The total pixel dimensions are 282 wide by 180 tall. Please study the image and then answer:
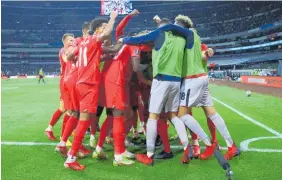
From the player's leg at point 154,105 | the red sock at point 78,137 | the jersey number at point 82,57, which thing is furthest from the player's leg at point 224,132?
the jersey number at point 82,57

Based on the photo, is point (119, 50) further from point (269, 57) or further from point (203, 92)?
point (269, 57)

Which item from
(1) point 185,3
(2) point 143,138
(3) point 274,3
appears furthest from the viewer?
(1) point 185,3

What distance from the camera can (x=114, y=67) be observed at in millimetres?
4676

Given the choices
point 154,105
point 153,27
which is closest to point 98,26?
point 154,105

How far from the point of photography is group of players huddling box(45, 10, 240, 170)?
174 inches

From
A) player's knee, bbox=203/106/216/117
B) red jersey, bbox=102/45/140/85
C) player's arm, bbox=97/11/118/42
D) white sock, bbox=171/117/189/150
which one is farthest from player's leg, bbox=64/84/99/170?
player's knee, bbox=203/106/216/117

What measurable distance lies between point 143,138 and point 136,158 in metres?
1.60

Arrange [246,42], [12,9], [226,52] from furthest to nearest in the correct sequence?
[12,9] < [226,52] < [246,42]

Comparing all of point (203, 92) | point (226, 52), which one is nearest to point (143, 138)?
point (203, 92)

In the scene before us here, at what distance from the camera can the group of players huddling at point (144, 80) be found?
441 centimetres

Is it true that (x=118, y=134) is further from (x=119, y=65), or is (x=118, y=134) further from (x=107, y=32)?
(x=107, y=32)

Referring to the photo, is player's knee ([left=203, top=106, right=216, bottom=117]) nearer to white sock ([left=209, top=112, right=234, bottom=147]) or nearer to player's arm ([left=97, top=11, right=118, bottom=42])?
white sock ([left=209, top=112, right=234, bottom=147])

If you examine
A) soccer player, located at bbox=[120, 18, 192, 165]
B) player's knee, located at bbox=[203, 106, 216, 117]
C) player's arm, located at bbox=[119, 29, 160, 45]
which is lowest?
player's knee, located at bbox=[203, 106, 216, 117]

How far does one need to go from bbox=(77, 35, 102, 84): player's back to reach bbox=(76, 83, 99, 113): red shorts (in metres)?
0.07
